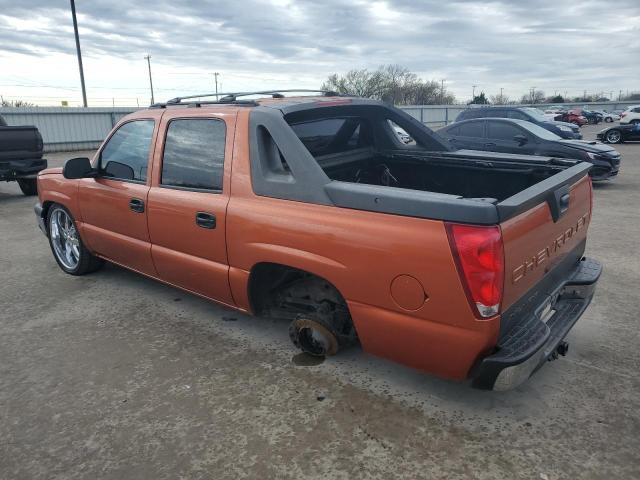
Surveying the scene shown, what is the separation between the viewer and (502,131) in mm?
10211

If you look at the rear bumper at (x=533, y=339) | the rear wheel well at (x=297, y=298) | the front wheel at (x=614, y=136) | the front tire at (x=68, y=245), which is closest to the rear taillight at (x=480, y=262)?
the rear bumper at (x=533, y=339)

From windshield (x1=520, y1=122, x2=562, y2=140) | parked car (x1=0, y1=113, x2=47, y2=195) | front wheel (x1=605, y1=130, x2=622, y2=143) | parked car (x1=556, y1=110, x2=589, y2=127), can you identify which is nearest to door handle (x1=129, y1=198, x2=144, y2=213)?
parked car (x1=0, y1=113, x2=47, y2=195)

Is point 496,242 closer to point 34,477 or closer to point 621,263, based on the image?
point 34,477

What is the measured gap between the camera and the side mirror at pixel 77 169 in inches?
166

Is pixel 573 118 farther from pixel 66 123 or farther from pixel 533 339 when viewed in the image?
pixel 533 339

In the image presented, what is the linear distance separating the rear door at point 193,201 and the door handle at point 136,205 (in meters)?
0.12

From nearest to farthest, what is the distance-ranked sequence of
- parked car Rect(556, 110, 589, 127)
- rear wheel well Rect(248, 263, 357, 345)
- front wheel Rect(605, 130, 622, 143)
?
1. rear wheel well Rect(248, 263, 357, 345)
2. front wheel Rect(605, 130, 622, 143)
3. parked car Rect(556, 110, 589, 127)

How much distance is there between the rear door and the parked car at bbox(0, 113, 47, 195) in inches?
295

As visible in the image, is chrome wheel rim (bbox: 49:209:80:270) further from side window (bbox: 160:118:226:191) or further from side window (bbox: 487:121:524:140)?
side window (bbox: 487:121:524:140)

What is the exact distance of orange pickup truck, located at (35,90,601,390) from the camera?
2354mm

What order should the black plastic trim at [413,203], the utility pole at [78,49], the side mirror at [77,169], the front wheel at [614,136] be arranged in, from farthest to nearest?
the utility pole at [78,49]
the front wheel at [614,136]
the side mirror at [77,169]
the black plastic trim at [413,203]

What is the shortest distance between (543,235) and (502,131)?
27.2 ft

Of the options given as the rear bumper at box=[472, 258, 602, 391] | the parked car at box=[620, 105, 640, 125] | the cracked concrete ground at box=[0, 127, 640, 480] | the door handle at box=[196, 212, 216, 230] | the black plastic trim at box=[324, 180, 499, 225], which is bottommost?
the cracked concrete ground at box=[0, 127, 640, 480]

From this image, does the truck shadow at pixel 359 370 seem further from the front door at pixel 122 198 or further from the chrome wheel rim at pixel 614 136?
the chrome wheel rim at pixel 614 136
